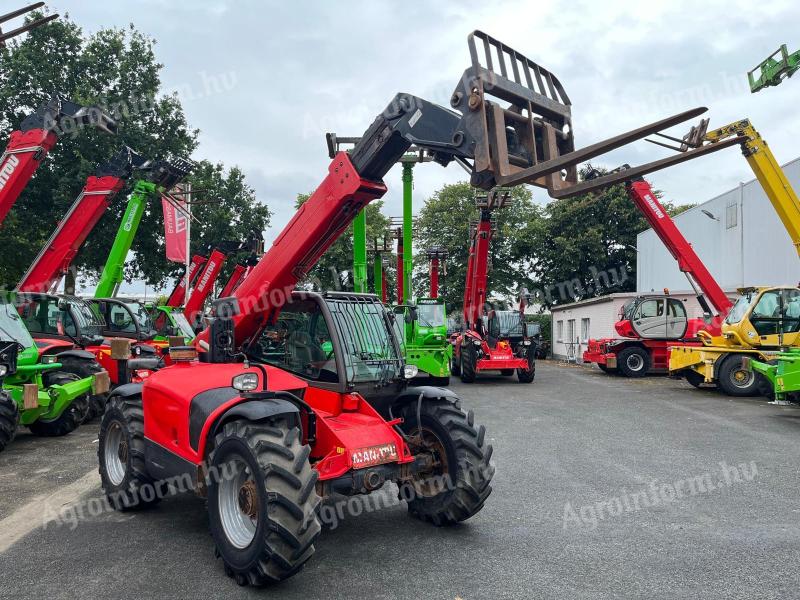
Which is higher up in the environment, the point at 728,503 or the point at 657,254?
the point at 657,254

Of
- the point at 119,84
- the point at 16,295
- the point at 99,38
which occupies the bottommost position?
→ the point at 16,295

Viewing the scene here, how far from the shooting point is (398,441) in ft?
15.7

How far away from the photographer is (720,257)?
85.1 ft

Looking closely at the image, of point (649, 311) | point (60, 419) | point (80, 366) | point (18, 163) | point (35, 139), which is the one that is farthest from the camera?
point (649, 311)

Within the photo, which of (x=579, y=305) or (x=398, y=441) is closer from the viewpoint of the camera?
(x=398, y=441)

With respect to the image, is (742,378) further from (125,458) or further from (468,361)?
(125,458)

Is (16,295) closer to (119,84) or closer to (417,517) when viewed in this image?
(417,517)

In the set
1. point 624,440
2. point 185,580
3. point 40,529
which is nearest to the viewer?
point 185,580

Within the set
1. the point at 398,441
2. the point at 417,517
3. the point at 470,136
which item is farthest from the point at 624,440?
the point at 470,136

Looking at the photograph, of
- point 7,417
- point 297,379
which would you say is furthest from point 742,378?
point 7,417

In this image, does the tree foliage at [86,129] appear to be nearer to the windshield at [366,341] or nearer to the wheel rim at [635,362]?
the wheel rim at [635,362]

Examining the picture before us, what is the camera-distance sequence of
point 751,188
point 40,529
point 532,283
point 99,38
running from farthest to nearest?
point 532,283, point 99,38, point 751,188, point 40,529

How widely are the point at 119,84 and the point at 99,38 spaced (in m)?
1.87

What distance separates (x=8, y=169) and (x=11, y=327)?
3.72 metres
